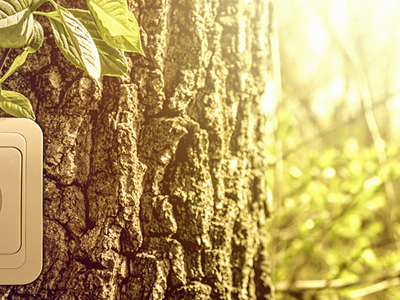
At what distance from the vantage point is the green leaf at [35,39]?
1.39 ft

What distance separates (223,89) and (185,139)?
114mm

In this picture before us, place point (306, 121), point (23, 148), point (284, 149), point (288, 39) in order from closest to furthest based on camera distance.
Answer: point (23, 148) < point (284, 149) < point (288, 39) < point (306, 121)

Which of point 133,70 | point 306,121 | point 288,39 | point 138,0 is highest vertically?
point 288,39

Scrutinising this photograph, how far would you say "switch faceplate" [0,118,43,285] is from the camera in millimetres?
432

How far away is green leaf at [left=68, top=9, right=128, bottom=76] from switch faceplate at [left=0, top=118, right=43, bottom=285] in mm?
146

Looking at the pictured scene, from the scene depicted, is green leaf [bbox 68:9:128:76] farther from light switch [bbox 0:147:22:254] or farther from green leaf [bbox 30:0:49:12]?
light switch [bbox 0:147:22:254]

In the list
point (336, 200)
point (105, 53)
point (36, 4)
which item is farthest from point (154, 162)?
point (336, 200)

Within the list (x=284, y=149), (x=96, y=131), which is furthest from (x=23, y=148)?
(x=284, y=149)

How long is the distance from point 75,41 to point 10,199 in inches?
10.2

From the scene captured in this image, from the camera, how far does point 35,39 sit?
43cm

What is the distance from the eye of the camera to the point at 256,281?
53cm

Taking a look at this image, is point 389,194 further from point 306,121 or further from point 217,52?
point 306,121

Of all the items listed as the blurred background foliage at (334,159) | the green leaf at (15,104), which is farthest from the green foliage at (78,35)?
the blurred background foliage at (334,159)

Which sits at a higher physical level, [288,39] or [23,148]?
[288,39]
